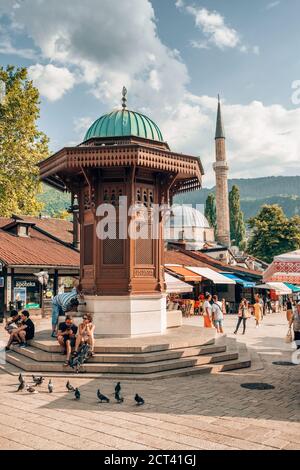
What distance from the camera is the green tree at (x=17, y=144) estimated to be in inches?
1100

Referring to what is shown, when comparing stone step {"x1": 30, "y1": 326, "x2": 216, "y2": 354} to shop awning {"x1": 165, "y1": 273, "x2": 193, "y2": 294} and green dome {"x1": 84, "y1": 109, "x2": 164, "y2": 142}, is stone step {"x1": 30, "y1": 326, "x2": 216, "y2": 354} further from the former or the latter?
shop awning {"x1": 165, "y1": 273, "x2": 193, "y2": 294}

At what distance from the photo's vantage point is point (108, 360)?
9852mm

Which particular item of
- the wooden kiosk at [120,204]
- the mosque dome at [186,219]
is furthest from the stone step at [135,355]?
the mosque dome at [186,219]

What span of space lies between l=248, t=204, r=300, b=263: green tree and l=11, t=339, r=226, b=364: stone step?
39.9 metres

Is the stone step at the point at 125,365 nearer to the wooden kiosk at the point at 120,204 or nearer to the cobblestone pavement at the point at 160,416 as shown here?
the cobblestone pavement at the point at 160,416

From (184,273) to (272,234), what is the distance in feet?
82.8

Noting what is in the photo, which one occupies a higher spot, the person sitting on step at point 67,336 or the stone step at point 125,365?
the person sitting on step at point 67,336

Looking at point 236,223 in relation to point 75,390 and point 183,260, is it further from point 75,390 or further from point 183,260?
point 75,390

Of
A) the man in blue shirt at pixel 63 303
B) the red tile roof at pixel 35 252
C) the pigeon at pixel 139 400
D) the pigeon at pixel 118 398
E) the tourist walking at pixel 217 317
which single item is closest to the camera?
the pigeon at pixel 139 400

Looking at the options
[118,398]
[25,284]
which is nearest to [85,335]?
[118,398]

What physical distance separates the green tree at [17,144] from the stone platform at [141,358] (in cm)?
1839

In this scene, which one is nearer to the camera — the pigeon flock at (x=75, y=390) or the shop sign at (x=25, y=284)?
the pigeon flock at (x=75, y=390)

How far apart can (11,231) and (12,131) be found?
7714 mm

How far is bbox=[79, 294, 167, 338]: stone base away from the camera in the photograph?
11781 millimetres
